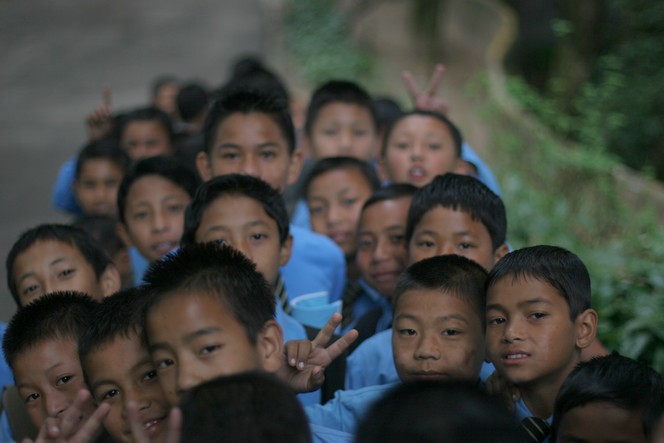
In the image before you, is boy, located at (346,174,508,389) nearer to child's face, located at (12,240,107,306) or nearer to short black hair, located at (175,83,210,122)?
child's face, located at (12,240,107,306)

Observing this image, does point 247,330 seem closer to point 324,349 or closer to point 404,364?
point 324,349

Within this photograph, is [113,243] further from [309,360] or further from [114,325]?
[309,360]

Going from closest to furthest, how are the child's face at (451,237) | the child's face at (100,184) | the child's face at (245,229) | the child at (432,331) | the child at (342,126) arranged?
the child at (432,331), the child's face at (245,229), the child's face at (451,237), the child's face at (100,184), the child at (342,126)

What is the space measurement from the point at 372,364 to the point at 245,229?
25.1 inches

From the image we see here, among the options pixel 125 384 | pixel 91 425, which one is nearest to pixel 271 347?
pixel 125 384

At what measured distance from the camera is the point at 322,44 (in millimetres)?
12727

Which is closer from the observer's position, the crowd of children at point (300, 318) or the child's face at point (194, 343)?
the crowd of children at point (300, 318)

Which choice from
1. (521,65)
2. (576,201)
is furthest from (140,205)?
(521,65)

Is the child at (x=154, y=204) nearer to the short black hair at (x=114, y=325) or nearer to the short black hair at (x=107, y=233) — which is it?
the short black hair at (x=107, y=233)

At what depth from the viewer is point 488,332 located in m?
2.59

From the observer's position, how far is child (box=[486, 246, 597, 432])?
Answer: 2.53 meters

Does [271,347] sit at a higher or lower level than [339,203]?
lower

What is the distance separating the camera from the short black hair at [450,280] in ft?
8.74

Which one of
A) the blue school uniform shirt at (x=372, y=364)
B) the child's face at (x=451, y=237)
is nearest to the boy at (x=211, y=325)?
the blue school uniform shirt at (x=372, y=364)
